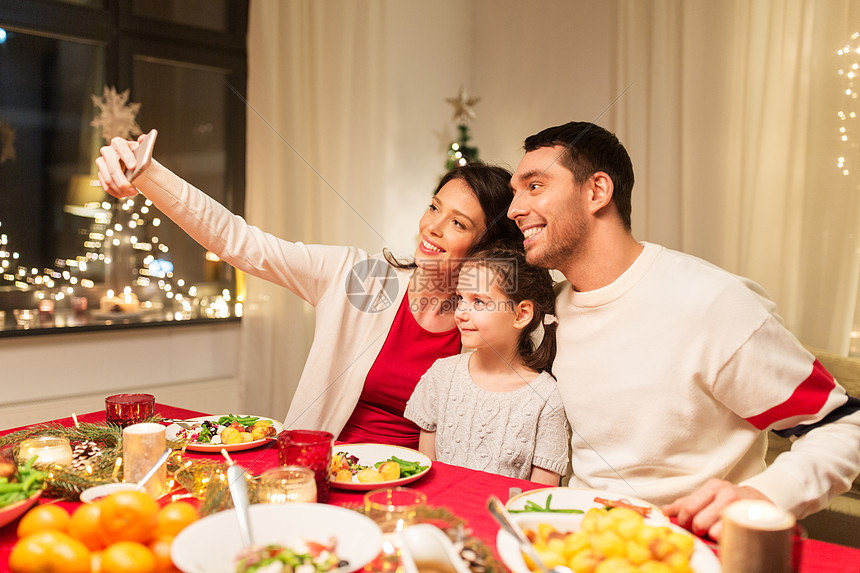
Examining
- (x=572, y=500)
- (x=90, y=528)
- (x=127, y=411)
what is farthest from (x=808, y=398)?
(x=127, y=411)

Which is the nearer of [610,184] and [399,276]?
[610,184]

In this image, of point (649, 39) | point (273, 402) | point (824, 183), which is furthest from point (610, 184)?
point (273, 402)

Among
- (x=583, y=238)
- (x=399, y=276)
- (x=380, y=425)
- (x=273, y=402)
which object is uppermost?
(x=583, y=238)

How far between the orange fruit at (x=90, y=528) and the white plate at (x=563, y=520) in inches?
21.5

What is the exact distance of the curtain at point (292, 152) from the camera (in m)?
3.68

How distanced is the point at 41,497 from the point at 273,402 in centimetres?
256

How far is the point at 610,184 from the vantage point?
1.74m

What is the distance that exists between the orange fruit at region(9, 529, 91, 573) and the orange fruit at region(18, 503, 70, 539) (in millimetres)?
78

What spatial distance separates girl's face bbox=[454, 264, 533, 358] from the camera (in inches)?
74.0

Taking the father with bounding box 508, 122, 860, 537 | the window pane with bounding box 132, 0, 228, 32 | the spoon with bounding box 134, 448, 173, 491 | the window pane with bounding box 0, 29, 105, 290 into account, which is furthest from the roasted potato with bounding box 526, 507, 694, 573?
the window pane with bounding box 132, 0, 228, 32

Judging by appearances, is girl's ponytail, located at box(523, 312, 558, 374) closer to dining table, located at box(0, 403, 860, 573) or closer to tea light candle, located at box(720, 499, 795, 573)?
dining table, located at box(0, 403, 860, 573)

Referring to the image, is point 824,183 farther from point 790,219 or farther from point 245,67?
point 245,67

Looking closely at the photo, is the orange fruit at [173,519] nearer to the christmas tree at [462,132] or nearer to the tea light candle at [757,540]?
the tea light candle at [757,540]

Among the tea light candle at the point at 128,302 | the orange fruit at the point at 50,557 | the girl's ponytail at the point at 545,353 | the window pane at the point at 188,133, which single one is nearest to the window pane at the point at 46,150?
the tea light candle at the point at 128,302
